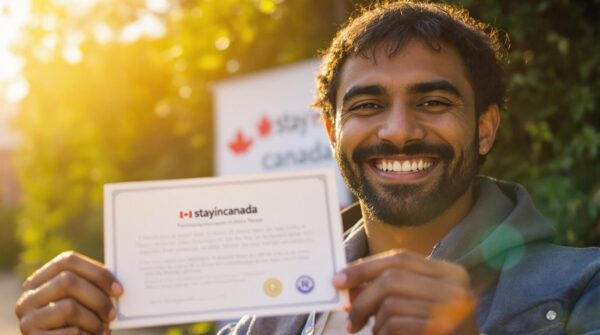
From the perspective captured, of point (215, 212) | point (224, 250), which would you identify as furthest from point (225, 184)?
point (224, 250)

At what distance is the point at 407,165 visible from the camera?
2.38m

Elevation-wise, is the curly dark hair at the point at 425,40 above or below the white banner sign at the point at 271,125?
above

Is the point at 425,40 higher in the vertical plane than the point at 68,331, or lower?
higher

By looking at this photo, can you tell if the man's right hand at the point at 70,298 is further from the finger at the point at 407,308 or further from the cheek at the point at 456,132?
the cheek at the point at 456,132

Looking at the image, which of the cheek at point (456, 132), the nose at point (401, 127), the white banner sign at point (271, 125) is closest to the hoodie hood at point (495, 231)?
the cheek at point (456, 132)

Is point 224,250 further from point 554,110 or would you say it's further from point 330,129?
point 554,110

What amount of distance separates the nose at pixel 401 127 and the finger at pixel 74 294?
3.45 feet

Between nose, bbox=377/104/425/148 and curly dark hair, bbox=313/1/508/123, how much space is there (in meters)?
0.22

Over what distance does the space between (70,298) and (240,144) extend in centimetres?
248

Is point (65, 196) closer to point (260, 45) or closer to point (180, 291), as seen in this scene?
point (260, 45)

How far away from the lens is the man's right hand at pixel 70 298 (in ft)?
5.94

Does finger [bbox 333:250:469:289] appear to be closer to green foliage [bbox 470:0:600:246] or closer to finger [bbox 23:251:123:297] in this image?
finger [bbox 23:251:123:297]

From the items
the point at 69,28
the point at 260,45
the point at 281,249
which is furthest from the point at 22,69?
the point at 281,249

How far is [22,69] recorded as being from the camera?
596 centimetres
